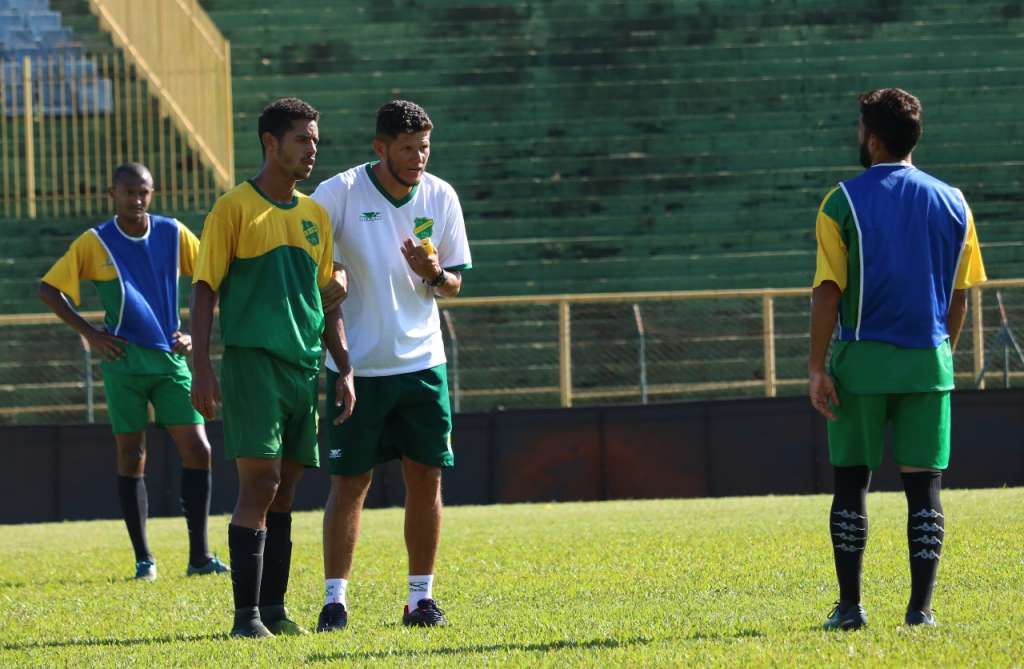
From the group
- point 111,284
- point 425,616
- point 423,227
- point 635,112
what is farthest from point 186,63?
point 425,616

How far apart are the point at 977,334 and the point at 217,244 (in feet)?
34.9

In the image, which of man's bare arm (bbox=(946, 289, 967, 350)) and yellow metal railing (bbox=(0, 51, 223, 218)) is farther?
yellow metal railing (bbox=(0, 51, 223, 218))

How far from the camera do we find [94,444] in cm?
1612

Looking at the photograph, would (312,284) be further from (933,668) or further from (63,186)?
(63,186)

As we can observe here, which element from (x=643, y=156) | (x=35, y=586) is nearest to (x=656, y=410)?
(x=643, y=156)

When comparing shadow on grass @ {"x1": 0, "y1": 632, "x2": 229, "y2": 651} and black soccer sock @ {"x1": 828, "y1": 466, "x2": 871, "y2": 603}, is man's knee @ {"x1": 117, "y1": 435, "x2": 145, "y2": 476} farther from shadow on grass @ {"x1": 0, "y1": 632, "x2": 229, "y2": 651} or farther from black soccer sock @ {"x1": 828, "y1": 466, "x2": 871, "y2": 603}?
black soccer sock @ {"x1": 828, "y1": 466, "x2": 871, "y2": 603}

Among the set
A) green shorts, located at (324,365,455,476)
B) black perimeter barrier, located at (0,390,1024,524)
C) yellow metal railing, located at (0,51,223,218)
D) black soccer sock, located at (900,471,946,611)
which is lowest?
black perimeter barrier, located at (0,390,1024,524)

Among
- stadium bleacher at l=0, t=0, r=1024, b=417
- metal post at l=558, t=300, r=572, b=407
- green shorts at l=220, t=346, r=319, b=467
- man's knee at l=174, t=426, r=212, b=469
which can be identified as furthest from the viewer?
stadium bleacher at l=0, t=0, r=1024, b=417

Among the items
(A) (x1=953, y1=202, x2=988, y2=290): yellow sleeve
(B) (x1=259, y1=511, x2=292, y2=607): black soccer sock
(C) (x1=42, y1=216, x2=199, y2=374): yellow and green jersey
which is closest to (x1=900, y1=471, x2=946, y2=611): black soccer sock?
(A) (x1=953, y1=202, x2=988, y2=290): yellow sleeve

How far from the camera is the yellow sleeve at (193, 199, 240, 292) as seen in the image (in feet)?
21.6

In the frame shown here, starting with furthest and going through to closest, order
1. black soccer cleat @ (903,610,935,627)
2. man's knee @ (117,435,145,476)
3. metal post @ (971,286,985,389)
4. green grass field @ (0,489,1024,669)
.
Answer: metal post @ (971,286,985,389) → man's knee @ (117,435,145,476) → black soccer cleat @ (903,610,935,627) → green grass field @ (0,489,1024,669)

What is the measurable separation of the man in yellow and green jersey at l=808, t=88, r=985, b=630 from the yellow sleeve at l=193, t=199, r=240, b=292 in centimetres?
211

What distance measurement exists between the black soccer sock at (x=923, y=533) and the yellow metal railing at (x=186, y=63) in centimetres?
1561

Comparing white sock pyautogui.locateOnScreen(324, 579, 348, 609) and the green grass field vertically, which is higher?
white sock pyautogui.locateOnScreen(324, 579, 348, 609)
